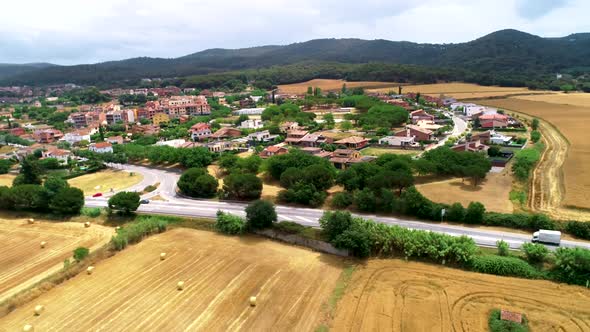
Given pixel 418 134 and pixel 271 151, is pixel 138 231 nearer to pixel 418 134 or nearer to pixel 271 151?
pixel 271 151

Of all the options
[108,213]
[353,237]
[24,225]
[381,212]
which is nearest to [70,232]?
[108,213]

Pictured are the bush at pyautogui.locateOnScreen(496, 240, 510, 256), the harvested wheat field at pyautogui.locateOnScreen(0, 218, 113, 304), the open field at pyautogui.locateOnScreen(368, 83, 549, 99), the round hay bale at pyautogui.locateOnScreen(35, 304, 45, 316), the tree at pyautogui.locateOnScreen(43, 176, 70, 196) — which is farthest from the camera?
the open field at pyautogui.locateOnScreen(368, 83, 549, 99)

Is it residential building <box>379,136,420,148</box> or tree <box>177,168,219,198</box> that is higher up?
residential building <box>379,136,420,148</box>

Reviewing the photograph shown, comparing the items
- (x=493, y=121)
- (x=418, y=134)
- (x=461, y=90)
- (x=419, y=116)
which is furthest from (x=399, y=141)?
(x=461, y=90)

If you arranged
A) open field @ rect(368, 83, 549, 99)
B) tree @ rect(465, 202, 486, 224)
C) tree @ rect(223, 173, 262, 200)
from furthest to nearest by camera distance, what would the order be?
open field @ rect(368, 83, 549, 99), tree @ rect(223, 173, 262, 200), tree @ rect(465, 202, 486, 224)

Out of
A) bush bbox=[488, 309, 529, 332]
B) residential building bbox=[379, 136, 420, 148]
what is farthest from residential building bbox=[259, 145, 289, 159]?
bush bbox=[488, 309, 529, 332]

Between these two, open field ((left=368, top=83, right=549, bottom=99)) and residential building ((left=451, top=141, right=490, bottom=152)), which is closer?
residential building ((left=451, top=141, right=490, bottom=152))

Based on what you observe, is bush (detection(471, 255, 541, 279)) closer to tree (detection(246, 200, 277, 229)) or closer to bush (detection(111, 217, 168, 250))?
tree (detection(246, 200, 277, 229))
